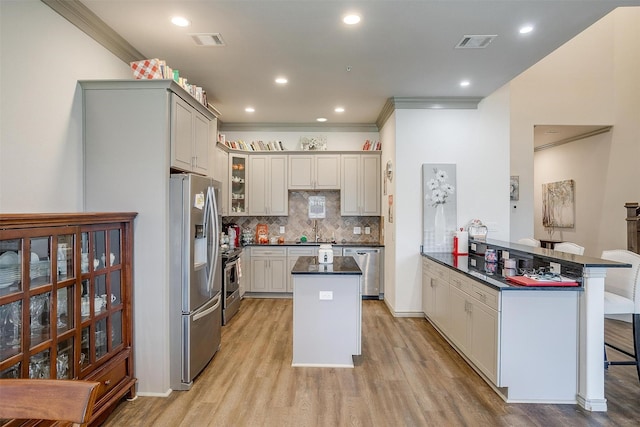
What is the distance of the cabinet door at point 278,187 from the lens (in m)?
5.87

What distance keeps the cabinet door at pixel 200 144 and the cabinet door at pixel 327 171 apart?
2.58 m

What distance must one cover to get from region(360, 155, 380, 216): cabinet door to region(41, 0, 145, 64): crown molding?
12.0 ft

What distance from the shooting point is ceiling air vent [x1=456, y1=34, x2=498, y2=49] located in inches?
118

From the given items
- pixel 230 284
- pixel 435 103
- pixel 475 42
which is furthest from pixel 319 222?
pixel 475 42

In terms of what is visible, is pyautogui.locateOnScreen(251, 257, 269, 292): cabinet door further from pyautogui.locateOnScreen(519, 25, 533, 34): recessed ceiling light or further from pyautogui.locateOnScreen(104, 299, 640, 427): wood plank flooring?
pyautogui.locateOnScreen(519, 25, 533, 34): recessed ceiling light

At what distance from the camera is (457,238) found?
172 inches

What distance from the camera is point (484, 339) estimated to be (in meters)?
2.81

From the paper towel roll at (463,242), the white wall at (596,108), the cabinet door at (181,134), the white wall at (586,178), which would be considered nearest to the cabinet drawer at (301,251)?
the paper towel roll at (463,242)

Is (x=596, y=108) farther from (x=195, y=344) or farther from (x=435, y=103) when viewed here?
(x=195, y=344)

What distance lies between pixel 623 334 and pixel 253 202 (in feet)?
17.9

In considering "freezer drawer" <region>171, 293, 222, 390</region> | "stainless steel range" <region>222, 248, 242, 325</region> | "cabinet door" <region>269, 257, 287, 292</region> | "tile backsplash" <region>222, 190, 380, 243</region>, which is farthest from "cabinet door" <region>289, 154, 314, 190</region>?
"freezer drawer" <region>171, 293, 222, 390</region>

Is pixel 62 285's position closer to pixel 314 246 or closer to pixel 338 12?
pixel 338 12

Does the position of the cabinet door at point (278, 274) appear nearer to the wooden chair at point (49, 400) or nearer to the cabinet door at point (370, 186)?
the cabinet door at point (370, 186)

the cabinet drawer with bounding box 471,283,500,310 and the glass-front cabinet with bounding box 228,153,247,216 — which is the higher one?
the glass-front cabinet with bounding box 228,153,247,216
